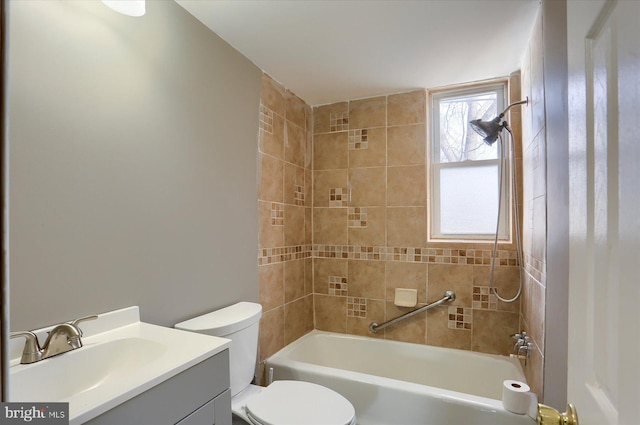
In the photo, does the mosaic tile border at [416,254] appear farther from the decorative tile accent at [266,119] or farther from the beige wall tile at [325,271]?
the decorative tile accent at [266,119]

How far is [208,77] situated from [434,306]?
82.2 inches

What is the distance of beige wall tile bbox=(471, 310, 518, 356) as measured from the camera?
7.13ft

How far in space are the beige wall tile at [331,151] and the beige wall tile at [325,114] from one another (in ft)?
0.20

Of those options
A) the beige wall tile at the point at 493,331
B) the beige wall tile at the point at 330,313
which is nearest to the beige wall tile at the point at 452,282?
the beige wall tile at the point at 493,331

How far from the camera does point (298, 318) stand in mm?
2529

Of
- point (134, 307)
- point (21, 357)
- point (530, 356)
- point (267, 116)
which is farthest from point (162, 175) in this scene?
point (530, 356)

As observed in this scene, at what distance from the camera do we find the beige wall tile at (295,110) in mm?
2428

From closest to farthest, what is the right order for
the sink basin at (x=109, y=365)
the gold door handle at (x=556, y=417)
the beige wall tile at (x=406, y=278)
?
the gold door handle at (x=556, y=417)
the sink basin at (x=109, y=365)
the beige wall tile at (x=406, y=278)

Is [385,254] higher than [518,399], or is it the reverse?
[385,254]

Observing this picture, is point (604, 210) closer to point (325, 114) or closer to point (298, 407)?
point (298, 407)

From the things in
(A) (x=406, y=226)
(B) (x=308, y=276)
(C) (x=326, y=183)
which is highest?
(C) (x=326, y=183)

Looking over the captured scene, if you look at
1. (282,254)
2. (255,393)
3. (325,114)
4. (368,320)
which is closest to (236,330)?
(255,393)

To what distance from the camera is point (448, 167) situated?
2.45 meters

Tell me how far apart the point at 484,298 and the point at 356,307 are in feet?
3.08
